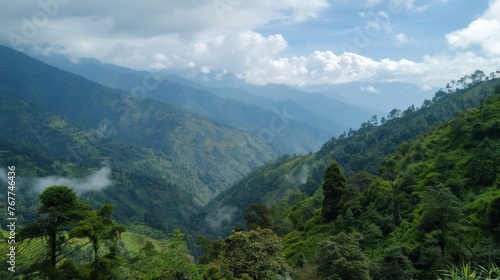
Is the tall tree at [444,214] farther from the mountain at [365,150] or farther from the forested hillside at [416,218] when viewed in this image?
the mountain at [365,150]

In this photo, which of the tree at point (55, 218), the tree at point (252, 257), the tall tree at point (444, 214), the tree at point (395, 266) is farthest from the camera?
the tree at point (252, 257)

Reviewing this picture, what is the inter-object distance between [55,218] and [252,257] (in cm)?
1671

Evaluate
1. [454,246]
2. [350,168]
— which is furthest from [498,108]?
[350,168]

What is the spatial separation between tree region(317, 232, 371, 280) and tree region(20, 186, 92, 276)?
56.9ft

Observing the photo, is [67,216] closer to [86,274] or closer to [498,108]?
[86,274]

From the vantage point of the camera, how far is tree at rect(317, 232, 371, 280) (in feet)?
83.6

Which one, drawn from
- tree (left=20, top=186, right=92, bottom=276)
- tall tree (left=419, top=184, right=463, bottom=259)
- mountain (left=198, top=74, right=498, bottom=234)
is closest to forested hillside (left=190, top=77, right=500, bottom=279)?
tall tree (left=419, top=184, right=463, bottom=259)

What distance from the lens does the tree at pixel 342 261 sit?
2548cm

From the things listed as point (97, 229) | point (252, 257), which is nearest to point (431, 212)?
point (252, 257)

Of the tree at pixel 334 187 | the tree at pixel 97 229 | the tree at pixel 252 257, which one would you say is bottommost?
the tree at pixel 252 257

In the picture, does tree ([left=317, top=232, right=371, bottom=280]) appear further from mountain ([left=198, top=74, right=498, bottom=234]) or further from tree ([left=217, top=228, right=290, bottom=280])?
mountain ([left=198, top=74, right=498, bottom=234])

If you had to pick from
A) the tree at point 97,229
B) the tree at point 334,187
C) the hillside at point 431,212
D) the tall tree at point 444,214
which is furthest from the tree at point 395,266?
the tree at point 334,187

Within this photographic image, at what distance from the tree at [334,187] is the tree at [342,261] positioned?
2159 centimetres

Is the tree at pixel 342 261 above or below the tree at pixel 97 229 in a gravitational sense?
below
